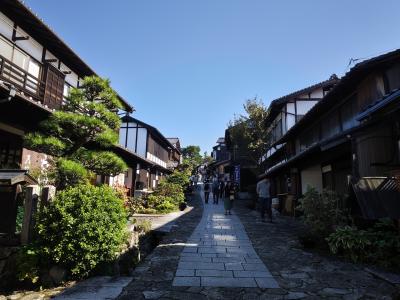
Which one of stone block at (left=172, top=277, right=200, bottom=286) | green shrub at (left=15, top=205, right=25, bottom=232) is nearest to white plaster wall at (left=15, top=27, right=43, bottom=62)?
green shrub at (left=15, top=205, right=25, bottom=232)

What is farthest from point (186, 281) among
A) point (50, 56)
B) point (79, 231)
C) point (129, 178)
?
point (129, 178)

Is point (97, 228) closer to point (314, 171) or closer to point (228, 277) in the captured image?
point (228, 277)

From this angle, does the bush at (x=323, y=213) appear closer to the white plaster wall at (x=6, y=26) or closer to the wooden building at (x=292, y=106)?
the white plaster wall at (x=6, y=26)

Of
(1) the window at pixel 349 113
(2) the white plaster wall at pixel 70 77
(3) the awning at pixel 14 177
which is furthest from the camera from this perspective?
(2) the white plaster wall at pixel 70 77

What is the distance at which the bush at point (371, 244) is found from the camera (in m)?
6.64

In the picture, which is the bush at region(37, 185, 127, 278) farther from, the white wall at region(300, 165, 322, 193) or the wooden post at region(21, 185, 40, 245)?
the white wall at region(300, 165, 322, 193)

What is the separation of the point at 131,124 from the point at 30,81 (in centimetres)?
1953

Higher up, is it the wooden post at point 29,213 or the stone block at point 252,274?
the wooden post at point 29,213

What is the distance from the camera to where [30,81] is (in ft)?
37.3

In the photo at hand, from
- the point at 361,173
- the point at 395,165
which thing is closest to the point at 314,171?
the point at 361,173

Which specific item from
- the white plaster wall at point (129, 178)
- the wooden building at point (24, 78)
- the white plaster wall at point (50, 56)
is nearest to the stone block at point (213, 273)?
the wooden building at point (24, 78)

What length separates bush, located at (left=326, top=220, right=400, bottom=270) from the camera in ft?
21.8

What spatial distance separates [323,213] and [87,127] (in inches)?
289

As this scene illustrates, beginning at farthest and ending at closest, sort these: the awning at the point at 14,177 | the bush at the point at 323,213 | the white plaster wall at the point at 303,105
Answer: the white plaster wall at the point at 303,105
the bush at the point at 323,213
the awning at the point at 14,177
